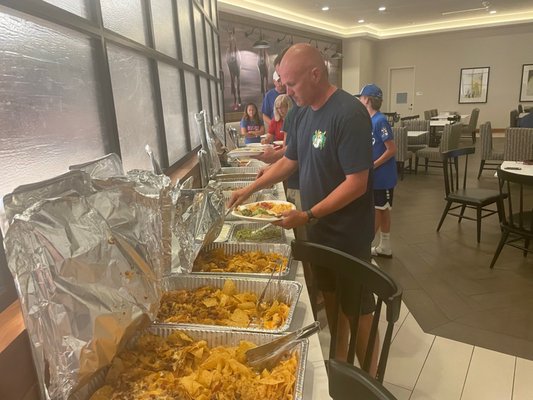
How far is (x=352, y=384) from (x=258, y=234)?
1.10 metres

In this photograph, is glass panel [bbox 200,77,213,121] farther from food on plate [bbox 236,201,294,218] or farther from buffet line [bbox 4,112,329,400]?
buffet line [bbox 4,112,329,400]

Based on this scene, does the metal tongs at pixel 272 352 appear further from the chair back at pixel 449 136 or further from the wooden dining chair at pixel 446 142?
the chair back at pixel 449 136

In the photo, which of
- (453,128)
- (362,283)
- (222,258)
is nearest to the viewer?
(362,283)

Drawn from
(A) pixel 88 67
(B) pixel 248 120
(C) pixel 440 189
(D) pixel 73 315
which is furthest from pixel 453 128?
(D) pixel 73 315

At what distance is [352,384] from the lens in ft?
2.00

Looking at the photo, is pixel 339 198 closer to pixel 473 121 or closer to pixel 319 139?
pixel 319 139

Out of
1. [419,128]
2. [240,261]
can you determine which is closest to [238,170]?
[240,261]

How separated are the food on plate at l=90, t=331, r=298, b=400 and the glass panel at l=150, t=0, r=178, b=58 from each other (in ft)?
5.45

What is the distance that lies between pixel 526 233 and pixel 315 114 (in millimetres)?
2063

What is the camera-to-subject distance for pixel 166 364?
89 centimetres

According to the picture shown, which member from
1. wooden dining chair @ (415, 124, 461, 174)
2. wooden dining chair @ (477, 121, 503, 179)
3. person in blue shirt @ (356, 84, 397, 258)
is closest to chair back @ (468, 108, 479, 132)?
wooden dining chair @ (415, 124, 461, 174)

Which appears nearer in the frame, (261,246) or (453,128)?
(261,246)

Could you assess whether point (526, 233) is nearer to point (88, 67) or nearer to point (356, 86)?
point (88, 67)

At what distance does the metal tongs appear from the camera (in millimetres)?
887
